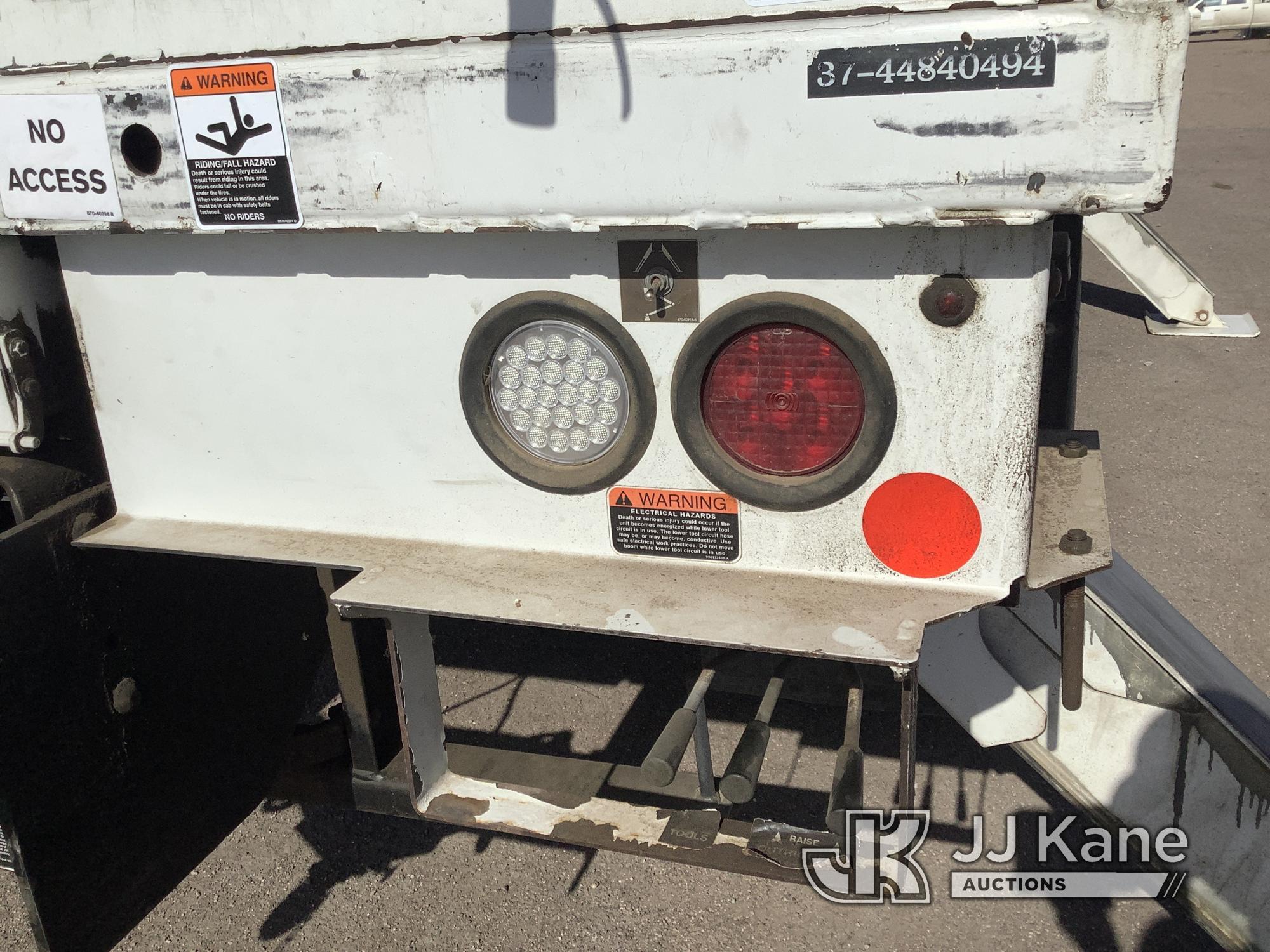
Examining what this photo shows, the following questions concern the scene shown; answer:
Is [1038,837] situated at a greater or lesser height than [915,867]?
lesser

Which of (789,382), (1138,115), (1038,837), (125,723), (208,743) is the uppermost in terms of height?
(1138,115)

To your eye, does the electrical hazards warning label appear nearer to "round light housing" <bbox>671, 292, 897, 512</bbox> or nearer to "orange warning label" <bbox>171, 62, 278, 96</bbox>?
"round light housing" <bbox>671, 292, 897, 512</bbox>

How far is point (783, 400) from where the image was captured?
60.4 inches

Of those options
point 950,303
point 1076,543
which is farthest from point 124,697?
point 1076,543

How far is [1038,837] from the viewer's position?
255cm

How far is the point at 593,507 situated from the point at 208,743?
95 centimetres

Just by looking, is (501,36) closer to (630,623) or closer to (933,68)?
(933,68)

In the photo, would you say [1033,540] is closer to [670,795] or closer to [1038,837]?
[670,795]

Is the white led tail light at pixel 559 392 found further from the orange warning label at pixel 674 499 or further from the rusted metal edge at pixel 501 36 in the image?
the rusted metal edge at pixel 501 36

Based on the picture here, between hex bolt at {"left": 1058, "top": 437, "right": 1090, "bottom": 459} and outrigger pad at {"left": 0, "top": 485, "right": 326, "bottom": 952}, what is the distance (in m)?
1.55

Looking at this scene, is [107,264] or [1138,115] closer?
[1138,115]

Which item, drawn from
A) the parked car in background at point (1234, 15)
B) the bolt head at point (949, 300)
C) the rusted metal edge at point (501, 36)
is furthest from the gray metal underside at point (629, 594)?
the parked car in background at point (1234, 15)

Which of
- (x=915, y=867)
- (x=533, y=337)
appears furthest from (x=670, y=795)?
(x=533, y=337)

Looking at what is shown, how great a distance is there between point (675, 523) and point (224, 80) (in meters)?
0.90
